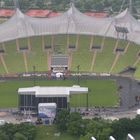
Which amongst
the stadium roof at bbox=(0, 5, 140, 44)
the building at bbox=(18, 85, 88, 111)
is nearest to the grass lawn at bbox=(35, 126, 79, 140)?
the building at bbox=(18, 85, 88, 111)

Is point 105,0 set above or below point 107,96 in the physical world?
below

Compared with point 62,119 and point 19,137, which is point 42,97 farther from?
point 19,137

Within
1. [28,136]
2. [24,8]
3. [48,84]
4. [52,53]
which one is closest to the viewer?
[28,136]

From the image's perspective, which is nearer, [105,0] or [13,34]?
[13,34]

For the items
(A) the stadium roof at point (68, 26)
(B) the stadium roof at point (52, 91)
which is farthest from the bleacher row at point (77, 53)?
(B) the stadium roof at point (52, 91)

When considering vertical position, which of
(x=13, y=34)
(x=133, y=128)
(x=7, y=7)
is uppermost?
(x=133, y=128)

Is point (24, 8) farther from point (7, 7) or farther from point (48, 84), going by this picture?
point (48, 84)

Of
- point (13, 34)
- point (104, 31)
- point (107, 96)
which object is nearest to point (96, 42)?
point (104, 31)

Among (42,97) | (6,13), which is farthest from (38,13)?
(42,97)
